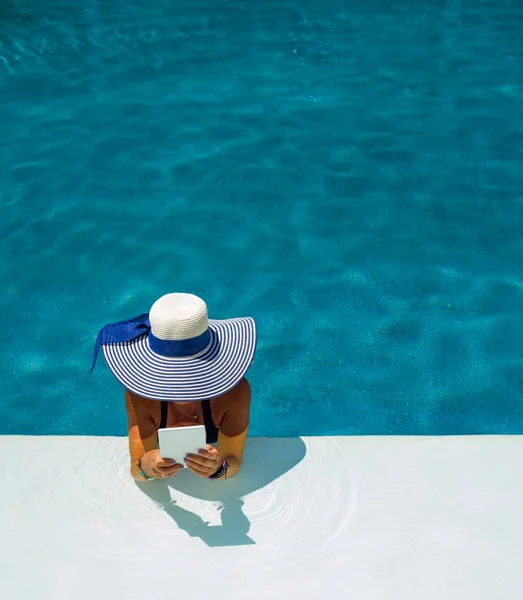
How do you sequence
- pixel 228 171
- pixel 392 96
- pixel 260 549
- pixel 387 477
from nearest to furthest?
pixel 260 549, pixel 387 477, pixel 228 171, pixel 392 96

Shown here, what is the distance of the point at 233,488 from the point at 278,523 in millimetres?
276

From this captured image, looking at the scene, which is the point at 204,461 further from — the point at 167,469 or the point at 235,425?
the point at 235,425

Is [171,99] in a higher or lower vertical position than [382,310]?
higher

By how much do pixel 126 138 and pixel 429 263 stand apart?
2977 millimetres

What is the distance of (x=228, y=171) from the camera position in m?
6.77

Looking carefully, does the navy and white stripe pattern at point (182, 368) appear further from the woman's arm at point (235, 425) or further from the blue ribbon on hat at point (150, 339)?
the woman's arm at point (235, 425)

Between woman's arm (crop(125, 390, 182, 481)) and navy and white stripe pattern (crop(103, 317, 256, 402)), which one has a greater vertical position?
navy and white stripe pattern (crop(103, 317, 256, 402))

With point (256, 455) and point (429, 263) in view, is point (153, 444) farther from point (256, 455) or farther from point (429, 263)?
point (429, 263)

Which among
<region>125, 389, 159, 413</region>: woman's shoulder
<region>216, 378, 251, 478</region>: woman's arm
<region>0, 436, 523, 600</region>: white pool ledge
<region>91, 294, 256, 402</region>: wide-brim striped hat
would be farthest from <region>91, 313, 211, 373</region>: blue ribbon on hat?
<region>0, 436, 523, 600</region>: white pool ledge

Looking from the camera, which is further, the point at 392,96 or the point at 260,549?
the point at 392,96

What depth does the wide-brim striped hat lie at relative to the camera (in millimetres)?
3080

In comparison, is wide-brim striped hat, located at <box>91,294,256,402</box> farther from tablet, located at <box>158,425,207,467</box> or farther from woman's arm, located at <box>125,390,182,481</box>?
woman's arm, located at <box>125,390,182,481</box>

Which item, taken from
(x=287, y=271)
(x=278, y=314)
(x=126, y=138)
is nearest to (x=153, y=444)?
(x=278, y=314)

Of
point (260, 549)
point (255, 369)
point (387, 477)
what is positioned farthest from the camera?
point (255, 369)
